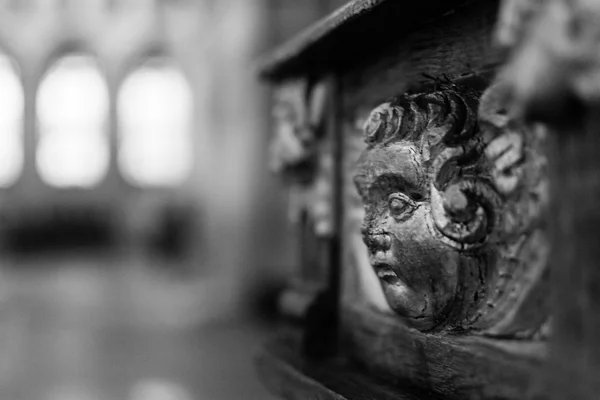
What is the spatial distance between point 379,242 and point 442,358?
0.70 ft

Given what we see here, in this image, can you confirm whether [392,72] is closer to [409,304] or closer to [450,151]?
[450,151]

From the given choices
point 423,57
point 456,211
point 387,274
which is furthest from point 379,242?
point 423,57

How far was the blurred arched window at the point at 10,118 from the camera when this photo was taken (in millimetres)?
6506

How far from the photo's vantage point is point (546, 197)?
699 millimetres

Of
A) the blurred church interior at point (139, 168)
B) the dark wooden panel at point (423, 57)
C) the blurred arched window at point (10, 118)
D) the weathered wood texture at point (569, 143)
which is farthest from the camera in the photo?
Result: the blurred arched window at point (10, 118)

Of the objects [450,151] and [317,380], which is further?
[317,380]

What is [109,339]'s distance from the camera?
4340mm

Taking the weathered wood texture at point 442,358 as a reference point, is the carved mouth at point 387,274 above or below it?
above

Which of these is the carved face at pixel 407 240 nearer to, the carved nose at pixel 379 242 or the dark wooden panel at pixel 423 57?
the carved nose at pixel 379 242

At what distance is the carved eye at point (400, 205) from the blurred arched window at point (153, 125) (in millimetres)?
5646

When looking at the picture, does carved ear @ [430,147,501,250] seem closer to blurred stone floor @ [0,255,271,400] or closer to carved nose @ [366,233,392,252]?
carved nose @ [366,233,392,252]

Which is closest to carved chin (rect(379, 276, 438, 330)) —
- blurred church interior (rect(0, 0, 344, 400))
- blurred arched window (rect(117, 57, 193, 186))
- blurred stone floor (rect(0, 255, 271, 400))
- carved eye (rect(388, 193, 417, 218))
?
carved eye (rect(388, 193, 417, 218))

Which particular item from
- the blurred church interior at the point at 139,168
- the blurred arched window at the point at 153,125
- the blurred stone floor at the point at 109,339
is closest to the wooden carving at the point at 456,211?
the blurred stone floor at the point at 109,339

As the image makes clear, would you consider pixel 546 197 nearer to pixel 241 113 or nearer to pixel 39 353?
pixel 39 353
